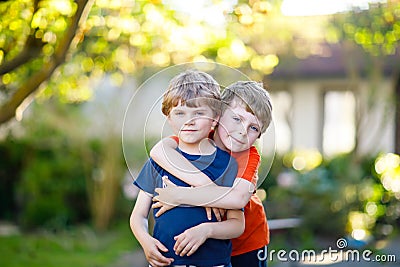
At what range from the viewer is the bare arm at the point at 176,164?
2143 millimetres

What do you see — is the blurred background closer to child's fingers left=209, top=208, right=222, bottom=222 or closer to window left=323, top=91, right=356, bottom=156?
window left=323, top=91, right=356, bottom=156

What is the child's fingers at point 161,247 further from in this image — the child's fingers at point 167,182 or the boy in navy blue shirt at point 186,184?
the child's fingers at point 167,182

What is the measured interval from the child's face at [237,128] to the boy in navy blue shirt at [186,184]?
3 centimetres

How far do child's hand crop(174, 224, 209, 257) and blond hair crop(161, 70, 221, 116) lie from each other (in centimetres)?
36

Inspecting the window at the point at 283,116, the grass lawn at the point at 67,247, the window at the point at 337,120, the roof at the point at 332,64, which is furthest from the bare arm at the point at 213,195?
the window at the point at 337,120

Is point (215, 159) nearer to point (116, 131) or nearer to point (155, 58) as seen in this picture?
point (155, 58)

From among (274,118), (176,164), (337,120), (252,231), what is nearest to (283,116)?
(337,120)

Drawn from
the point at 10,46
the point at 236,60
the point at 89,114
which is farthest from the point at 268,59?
the point at 10,46

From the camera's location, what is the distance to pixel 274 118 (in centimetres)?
674

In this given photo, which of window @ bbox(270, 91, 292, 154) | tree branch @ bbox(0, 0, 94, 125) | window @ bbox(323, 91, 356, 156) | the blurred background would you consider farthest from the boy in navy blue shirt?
window @ bbox(323, 91, 356, 156)

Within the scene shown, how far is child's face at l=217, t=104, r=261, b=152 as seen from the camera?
2.19 meters

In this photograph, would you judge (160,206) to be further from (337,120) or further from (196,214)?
(337,120)

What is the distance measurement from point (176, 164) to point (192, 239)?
24cm

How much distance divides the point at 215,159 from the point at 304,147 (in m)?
7.55
